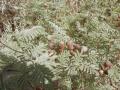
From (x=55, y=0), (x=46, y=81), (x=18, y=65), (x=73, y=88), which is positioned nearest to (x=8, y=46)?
(x=18, y=65)

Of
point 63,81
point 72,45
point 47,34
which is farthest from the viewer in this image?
point 47,34

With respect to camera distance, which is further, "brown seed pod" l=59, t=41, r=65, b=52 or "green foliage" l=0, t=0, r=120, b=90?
"brown seed pod" l=59, t=41, r=65, b=52

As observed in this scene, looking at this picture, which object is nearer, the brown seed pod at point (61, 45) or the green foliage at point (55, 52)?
the green foliage at point (55, 52)

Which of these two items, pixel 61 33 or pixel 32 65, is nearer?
pixel 32 65

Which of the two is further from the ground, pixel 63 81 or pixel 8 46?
pixel 8 46

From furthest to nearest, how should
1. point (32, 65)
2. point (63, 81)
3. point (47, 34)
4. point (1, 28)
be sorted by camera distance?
1. point (1, 28)
2. point (47, 34)
3. point (63, 81)
4. point (32, 65)

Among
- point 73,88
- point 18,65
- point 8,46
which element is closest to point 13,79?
point 18,65

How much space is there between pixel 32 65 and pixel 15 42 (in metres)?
0.38

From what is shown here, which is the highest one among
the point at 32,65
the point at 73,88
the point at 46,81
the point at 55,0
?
the point at 55,0

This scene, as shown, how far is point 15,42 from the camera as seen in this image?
8.95 feet

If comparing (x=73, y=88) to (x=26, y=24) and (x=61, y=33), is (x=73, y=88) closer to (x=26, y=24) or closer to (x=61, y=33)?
(x=61, y=33)

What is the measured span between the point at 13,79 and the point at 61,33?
2.10 feet

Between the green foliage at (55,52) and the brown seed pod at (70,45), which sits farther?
the brown seed pod at (70,45)

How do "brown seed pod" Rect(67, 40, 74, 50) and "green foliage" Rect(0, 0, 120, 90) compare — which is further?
"brown seed pod" Rect(67, 40, 74, 50)
